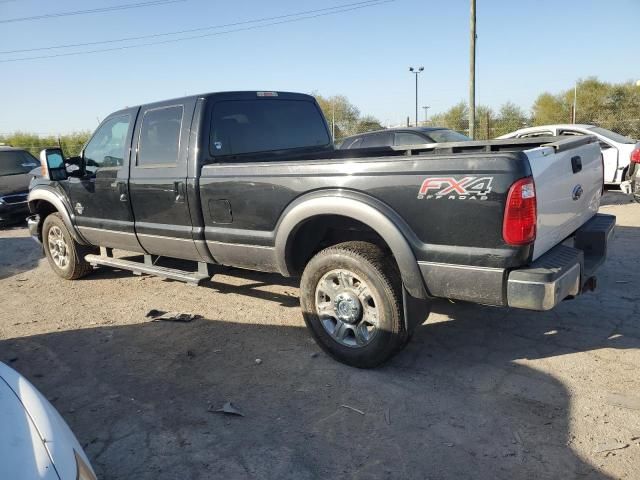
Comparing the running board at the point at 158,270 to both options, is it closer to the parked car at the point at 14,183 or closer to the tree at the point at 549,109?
the parked car at the point at 14,183

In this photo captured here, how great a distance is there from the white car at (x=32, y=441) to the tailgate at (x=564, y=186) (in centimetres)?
256

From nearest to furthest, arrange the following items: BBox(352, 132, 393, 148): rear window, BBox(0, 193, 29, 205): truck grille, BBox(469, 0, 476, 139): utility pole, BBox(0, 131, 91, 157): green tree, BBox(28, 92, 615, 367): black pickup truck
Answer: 1. BBox(28, 92, 615, 367): black pickup truck
2. BBox(352, 132, 393, 148): rear window
3. BBox(0, 193, 29, 205): truck grille
4. BBox(469, 0, 476, 139): utility pole
5. BBox(0, 131, 91, 157): green tree

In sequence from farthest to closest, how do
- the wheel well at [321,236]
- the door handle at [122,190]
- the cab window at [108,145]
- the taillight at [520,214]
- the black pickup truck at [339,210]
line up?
1. the cab window at [108,145]
2. the door handle at [122,190]
3. the wheel well at [321,236]
4. the black pickup truck at [339,210]
5. the taillight at [520,214]

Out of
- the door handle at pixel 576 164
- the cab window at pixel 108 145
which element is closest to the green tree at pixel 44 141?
the cab window at pixel 108 145

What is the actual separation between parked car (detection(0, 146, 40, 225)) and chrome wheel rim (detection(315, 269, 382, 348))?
936 cm

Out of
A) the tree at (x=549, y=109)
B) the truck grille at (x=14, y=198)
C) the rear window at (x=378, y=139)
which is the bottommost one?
the truck grille at (x=14, y=198)

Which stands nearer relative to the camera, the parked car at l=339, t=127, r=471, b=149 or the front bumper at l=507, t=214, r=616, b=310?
the front bumper at l=507, t=214, r=616, b=310

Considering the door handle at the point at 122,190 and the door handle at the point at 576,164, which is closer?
the door handle at the point at 576,164

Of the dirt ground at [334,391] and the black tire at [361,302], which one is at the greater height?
the black tire at [361,302]

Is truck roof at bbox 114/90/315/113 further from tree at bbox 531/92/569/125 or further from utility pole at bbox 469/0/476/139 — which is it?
tree at bbox 531/92/569/125

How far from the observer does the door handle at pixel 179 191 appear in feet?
14.6

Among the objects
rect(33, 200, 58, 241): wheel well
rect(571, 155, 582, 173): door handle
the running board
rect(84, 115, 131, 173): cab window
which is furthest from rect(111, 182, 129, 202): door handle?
rect(571, 155, 582, 173): door handle

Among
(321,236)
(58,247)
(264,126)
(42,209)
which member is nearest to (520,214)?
(321,236)

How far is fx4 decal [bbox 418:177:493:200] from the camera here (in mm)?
2855
